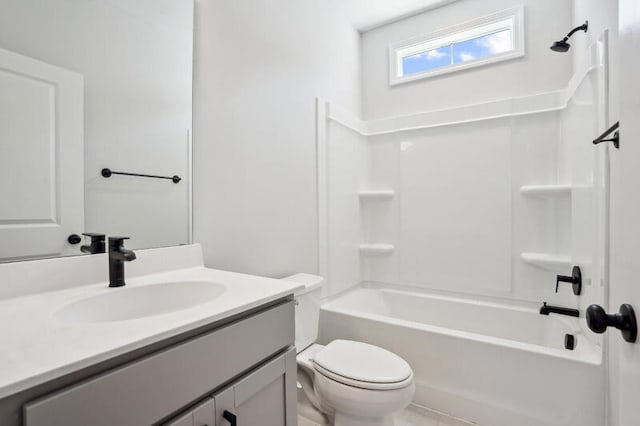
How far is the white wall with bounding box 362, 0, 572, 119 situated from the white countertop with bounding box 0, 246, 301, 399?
2.29 meters

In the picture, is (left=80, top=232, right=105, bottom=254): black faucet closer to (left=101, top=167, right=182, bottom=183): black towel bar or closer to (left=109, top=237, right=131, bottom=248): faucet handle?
(left=109, top=237, right=131, bottom=248): faucet handle

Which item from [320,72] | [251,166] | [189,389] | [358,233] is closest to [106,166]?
[251,166]

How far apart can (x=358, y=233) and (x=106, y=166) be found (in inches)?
79.8

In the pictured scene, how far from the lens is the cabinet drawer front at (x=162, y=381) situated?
542 millimetres

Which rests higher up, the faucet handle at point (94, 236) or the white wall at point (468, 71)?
the white wall at point (468, 71)

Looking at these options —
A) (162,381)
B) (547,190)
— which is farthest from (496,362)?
(162,381)

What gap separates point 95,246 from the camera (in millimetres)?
1065

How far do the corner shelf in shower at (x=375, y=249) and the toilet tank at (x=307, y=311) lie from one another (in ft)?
3.52

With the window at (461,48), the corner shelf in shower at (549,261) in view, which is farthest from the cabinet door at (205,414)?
the window at (461,48)

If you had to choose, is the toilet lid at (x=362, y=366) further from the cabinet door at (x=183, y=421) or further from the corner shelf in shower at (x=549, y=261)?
the corner shelf in shower at (x=549, y=261)

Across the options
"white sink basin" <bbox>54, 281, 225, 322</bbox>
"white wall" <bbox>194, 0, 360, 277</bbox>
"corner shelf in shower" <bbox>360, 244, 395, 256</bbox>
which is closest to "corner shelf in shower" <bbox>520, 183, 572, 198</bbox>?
"corner shelf in shower" <bbox>360, 244, 395, 256</bbox>

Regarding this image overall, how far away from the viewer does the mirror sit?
3.08 feet

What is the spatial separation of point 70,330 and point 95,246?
47 centimetres

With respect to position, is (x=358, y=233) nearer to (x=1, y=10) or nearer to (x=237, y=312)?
(x=237, y=312)
